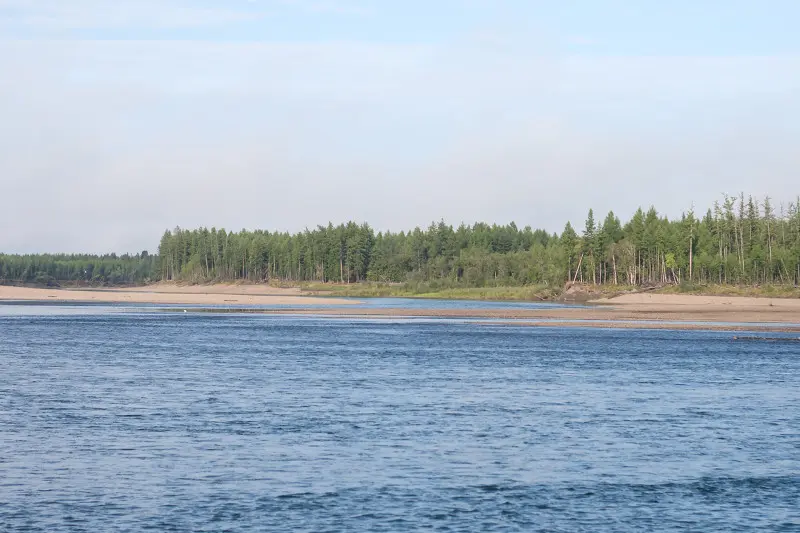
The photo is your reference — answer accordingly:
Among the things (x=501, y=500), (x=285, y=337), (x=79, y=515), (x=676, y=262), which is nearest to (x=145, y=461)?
(x=79, y=515)

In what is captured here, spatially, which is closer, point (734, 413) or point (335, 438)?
point (335, 438)

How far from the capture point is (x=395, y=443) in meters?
30.7

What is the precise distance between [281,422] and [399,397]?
28.7 feet

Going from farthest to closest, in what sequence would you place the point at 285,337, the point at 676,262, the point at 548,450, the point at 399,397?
the point at 676,262, the point at 285,337, the point at 399,397, the point at 548,450

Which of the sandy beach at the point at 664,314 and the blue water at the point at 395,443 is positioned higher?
the sandy beach at the point at 664,314

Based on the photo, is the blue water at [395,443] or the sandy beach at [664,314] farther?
the sandy beach at [664,314]

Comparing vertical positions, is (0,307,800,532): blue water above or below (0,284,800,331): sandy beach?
below

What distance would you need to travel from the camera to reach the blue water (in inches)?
880

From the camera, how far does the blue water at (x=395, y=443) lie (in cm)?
2234

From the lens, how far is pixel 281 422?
34.6 metres

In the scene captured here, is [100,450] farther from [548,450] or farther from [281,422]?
[548,450]

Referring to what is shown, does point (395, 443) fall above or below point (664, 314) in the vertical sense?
below

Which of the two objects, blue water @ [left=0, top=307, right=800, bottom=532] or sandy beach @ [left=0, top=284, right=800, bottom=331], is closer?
blue water @ [left=0, top=307, right=800, bottom=532]

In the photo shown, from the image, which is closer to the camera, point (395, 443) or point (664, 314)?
point (395, 443)
